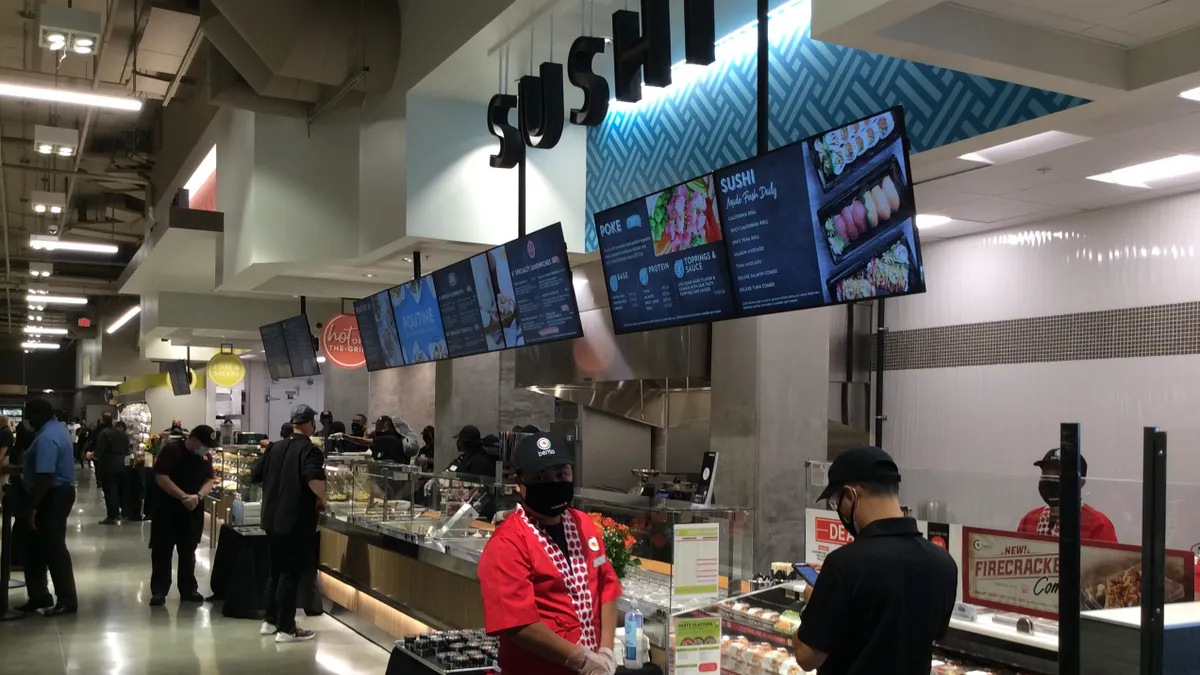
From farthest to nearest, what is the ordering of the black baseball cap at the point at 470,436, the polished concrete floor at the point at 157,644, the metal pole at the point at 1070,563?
1. the black baseball cap at the point at 470,436
2. the polished concrete floor at the point at 157,644
3. the metal pole at the point at 1070,563

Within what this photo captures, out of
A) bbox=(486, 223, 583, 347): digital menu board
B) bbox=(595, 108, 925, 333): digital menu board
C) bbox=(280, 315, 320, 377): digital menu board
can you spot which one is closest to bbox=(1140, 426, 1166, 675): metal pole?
bbox=(595, 108, 925, 333): digital menu board

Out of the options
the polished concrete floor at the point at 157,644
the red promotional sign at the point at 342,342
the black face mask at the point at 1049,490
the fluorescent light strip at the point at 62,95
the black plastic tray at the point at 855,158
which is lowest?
the polished concrete floor at the point at 157,644

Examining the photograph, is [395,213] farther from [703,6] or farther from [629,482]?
[629,482]

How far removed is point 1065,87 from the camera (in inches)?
147

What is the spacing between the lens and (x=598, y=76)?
5297mm

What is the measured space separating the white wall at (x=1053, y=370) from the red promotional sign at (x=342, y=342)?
5945mm

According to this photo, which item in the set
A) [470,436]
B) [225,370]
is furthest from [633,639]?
[225,370]

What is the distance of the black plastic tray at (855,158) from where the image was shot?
3812 millimetres

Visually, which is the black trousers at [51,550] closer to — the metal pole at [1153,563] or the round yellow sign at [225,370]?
the metal pole at [1153,563]

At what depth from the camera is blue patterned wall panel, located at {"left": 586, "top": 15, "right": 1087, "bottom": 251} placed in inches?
179

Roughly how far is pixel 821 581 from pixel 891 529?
0.74 ft

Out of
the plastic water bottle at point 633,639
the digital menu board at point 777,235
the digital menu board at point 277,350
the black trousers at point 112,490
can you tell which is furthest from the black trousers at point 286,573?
the black trousers at point 112,490

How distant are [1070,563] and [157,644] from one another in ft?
22.9

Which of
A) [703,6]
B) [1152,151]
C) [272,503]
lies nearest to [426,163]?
[272,503]
